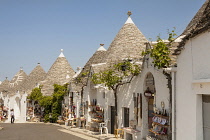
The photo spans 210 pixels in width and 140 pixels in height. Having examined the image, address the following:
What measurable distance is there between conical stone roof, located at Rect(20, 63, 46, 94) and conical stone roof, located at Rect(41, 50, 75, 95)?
3449 mm

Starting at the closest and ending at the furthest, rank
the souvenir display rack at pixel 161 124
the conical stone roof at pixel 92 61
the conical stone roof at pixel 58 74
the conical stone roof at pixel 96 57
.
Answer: the souvenir display rack at pixel 161 124
the conical stone roof at pixel 92 61
the conical stone roof at pixel 96 57
the conical stone roof at pixel 58 74

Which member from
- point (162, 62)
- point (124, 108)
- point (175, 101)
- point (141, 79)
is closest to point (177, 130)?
point (175, 101)

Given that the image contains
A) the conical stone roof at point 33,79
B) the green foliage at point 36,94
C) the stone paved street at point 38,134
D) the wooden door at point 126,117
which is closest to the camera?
the wooden door at point 126,117

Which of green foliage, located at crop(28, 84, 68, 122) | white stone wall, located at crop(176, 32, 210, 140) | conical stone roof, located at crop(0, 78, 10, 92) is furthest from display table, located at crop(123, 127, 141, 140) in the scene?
conical stone roof, located at crop(0, 78, 10, 92)

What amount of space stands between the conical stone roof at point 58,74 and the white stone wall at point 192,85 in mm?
26459

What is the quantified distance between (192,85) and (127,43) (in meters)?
13.0

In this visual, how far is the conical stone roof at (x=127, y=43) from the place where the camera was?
20.7m

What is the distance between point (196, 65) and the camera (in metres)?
8.66

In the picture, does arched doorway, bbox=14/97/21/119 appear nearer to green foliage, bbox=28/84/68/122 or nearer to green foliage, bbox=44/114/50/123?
green foliage, bbox=28/84/68/122

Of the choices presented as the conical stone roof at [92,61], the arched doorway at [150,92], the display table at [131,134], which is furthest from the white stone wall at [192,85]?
the conical stone roof at [92,61]

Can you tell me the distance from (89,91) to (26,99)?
17.9m

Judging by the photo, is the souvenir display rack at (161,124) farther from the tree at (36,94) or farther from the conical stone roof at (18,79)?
the conical stone roof at (18,79)

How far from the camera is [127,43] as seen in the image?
2145 centimetres

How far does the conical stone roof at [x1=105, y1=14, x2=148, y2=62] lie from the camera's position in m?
20.7
